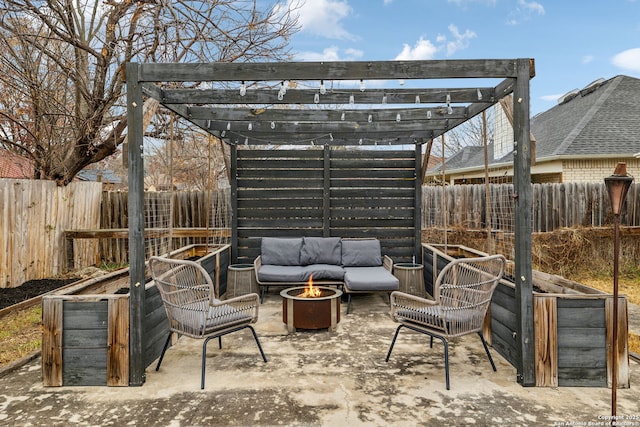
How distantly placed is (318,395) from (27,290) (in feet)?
16.8

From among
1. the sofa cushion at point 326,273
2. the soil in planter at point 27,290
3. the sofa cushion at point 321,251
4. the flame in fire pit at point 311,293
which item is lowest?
the soil in planter at point 27,290

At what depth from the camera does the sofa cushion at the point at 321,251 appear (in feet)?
20.5

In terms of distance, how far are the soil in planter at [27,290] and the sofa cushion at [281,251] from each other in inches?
122

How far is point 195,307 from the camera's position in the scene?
3.29 meters

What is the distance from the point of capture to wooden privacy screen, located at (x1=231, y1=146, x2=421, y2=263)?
22.1 feet

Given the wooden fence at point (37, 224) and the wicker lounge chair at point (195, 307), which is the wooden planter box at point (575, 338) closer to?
the wicker lounge chair at point (195, 307)

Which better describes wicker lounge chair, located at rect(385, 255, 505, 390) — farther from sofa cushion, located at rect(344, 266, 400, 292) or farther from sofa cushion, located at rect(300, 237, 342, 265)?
sofa cushion, located at rect(300, 237, 342, 265)

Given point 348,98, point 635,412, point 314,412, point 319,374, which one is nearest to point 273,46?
point 348,98

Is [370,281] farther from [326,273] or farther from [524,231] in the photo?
[524,231]

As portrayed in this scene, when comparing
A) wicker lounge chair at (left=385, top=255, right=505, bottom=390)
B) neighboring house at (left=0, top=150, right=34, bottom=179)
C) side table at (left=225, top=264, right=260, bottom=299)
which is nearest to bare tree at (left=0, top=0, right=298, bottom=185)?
neighboring house at (left=0, top=150, right=34, bottom=179)

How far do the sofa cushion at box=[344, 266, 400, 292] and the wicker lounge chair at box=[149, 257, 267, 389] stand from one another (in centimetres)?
192

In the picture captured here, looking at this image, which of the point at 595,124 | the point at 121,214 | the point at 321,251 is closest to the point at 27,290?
the point at 121,214

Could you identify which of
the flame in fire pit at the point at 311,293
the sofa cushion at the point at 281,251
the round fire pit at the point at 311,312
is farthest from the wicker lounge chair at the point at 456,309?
the sofa cushion at the point at 281,251

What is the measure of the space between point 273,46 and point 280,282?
3.86 meters
